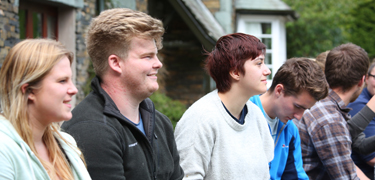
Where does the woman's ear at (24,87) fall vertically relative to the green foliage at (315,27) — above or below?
below

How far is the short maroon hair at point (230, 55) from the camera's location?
2562 millimetres

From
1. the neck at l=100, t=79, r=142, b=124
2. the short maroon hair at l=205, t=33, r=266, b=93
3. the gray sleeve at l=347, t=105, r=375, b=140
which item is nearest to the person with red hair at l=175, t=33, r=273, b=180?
the short maroon hair at l=205, t=33, r=266, b=93

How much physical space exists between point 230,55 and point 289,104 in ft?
2.35

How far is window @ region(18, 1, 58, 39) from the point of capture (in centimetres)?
517

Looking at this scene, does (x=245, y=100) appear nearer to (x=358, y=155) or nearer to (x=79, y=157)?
(x=79, y=157)

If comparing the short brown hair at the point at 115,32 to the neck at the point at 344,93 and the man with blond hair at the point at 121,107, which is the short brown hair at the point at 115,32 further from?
the neck at the point at 344,93

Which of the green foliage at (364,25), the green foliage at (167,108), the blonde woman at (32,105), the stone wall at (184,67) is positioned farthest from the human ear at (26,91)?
the green foliage at (364,25)

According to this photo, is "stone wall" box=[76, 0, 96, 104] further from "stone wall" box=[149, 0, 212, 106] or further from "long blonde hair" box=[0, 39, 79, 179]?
"long blonde hair" box=[0, 39, 79, 179]

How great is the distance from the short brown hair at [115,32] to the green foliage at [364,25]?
18.9m

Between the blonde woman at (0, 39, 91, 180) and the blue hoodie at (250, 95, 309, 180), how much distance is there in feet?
5.58

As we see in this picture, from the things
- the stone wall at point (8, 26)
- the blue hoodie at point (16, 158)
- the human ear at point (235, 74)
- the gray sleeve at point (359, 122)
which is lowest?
the gray sleeve at point (359, 122)

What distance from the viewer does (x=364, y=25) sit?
1922cm

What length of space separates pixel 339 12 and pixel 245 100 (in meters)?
15.9

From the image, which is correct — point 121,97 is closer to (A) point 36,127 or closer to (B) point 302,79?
(A) point 36,127
